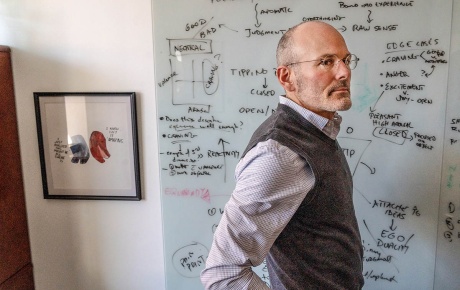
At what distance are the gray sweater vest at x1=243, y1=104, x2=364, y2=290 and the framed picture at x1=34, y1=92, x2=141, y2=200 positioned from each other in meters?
0.90

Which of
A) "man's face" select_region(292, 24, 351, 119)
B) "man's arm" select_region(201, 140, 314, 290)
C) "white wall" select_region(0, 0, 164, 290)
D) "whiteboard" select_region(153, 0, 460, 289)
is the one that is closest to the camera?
"man's arm" select_region(201, 140, 314, 290)

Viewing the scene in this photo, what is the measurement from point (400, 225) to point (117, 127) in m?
1.38

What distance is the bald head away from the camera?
3.44 ft

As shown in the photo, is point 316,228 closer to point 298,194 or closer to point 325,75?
point 298,194

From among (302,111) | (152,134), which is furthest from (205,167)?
(302,111)

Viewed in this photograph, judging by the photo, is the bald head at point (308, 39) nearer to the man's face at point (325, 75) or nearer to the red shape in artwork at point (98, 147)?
the man's face at point (325, 75)

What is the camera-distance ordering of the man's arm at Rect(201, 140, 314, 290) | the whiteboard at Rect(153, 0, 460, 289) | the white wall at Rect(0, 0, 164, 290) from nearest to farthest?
the man's arm at Rect(201, 140, 314, 290), the whiteboard at Rect(153, 0, 460, 289), the white wall at Rect(0, 0, 164, 290)

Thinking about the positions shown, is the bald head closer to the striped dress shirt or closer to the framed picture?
the striped dress shirt

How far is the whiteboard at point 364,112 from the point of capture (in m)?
1.54

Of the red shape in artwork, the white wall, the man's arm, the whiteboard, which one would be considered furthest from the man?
the red shape in artwork

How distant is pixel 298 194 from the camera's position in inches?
37.3

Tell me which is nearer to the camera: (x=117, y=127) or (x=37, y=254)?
(x=117, y=127)

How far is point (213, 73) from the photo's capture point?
164 cm

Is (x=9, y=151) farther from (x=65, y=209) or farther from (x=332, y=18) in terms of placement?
(x=332, y=18)
